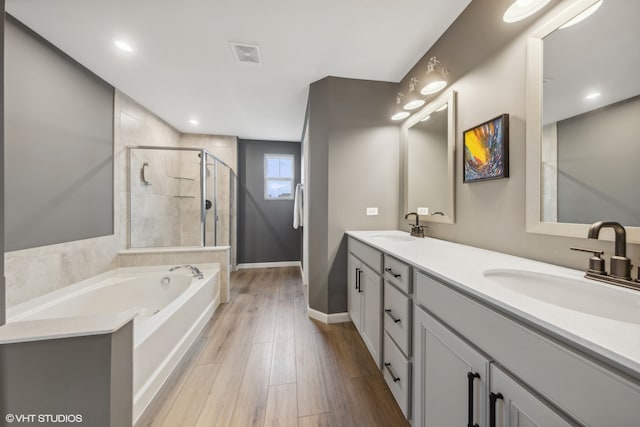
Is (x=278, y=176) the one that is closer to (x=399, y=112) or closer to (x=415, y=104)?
(x=399, y=112)

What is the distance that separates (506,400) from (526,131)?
3.88 feet

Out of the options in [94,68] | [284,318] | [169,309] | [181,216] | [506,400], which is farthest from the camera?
[181,216]

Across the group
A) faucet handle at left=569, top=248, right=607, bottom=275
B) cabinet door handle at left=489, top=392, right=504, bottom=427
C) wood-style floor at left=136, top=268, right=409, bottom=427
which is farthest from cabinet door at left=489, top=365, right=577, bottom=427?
wood-style floor at left=136, top=268, right=409, bottom=427

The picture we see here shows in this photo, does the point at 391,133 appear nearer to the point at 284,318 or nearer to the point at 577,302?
the point at 577,302

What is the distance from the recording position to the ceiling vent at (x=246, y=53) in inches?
73.2

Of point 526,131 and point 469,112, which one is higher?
point 469,112

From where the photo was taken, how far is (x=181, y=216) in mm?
3842

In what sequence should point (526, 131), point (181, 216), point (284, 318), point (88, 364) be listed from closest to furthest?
point (88, 364)
point (526, 131)
point (284, 318)
point (181, 216)

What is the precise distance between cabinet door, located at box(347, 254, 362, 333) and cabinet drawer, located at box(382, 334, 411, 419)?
484mm

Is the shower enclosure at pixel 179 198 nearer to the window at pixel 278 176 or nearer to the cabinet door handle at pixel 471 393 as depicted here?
the window at pixel 278 176

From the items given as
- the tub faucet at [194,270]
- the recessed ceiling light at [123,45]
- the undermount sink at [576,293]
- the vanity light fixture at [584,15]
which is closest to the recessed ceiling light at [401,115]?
the vanity light fixture at [584,15]

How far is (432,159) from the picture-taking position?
1.93 metres

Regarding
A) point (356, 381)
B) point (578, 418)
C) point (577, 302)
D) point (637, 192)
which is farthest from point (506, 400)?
point (356, 381)

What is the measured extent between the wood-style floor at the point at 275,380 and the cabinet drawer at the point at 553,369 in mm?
920
